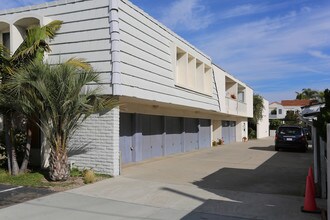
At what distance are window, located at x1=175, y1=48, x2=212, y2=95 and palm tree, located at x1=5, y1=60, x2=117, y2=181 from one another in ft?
25.1

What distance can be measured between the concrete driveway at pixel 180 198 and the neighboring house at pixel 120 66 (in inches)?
66.8

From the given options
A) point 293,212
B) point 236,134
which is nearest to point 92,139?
point 293,212

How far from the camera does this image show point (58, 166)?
11.2 metres

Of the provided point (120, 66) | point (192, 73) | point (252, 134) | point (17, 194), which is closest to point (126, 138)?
point (120, 66)

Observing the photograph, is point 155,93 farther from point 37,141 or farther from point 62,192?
point 62,192

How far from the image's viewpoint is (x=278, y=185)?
37.2 ft

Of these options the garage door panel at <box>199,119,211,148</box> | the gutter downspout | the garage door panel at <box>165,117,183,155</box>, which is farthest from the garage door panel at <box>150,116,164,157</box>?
the garage door panel at <box>199,119,211,148</box>

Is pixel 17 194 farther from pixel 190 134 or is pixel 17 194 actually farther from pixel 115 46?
pixel 190 134

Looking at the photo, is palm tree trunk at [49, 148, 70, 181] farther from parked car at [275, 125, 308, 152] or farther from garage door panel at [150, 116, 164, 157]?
parked car at [275, 125, 308, 152]

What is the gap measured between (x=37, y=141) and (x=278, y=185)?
8397 mm

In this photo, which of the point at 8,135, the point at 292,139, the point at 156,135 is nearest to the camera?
the point at 8,135

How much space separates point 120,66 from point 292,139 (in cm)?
1561

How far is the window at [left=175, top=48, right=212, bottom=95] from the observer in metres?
19.8

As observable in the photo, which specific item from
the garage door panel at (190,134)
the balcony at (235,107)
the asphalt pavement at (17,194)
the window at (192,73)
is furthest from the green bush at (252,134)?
the asphalt pavement at (17,194)
